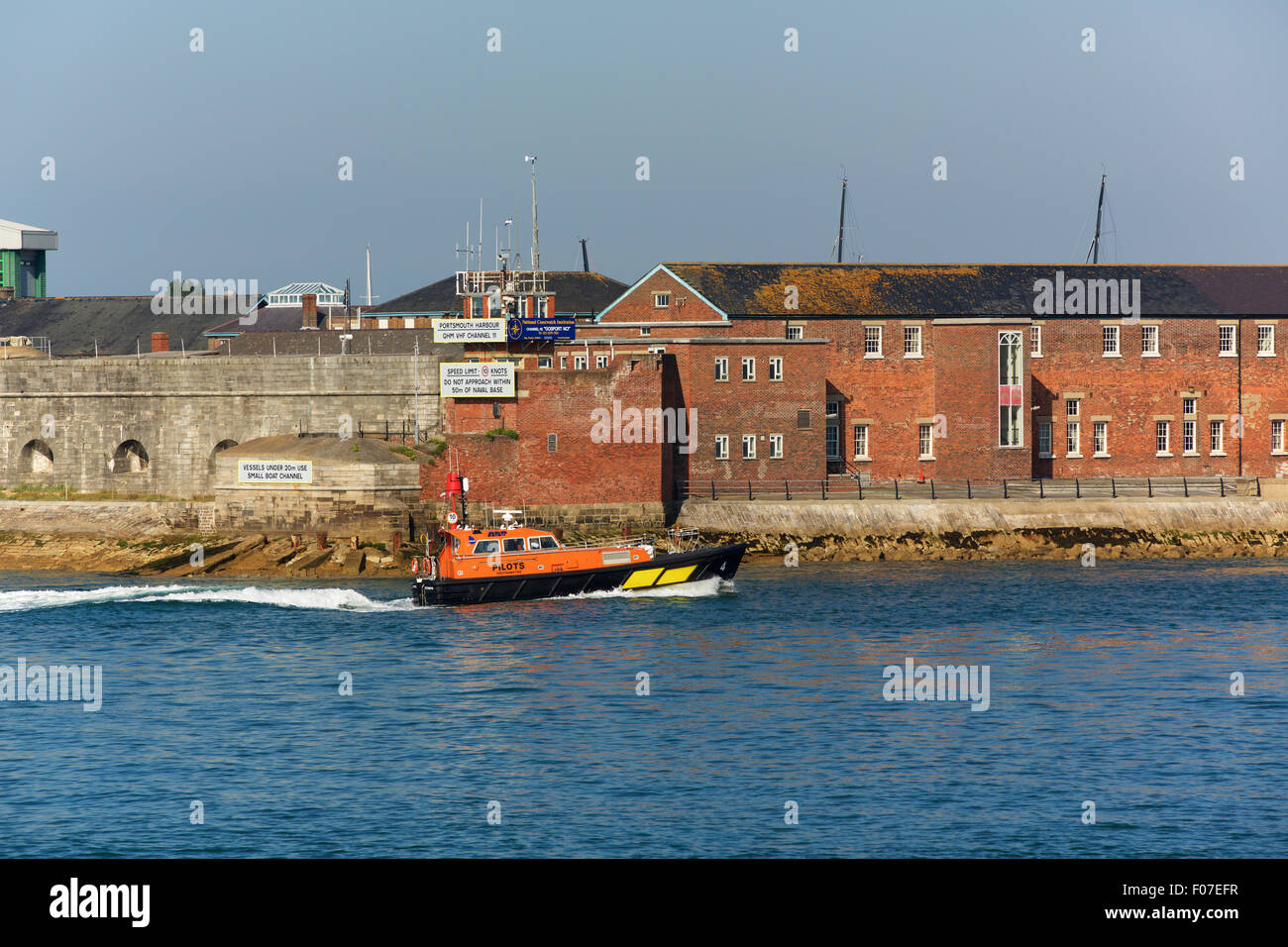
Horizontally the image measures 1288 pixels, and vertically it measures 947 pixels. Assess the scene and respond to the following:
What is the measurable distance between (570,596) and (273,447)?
631 inches

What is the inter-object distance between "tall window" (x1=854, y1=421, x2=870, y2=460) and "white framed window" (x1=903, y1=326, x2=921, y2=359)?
3.82 meters

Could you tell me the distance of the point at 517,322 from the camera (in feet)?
175

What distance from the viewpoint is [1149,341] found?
205 feet

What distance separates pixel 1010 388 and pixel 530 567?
28.4 meters

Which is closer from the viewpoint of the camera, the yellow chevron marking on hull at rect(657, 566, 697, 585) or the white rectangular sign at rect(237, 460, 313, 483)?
the yellow chevron marking on hull at rect(657, 566, 697, 585)

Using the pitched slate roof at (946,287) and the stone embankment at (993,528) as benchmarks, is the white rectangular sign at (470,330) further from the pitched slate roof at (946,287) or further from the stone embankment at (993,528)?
the pitched slate roof at (946,287)

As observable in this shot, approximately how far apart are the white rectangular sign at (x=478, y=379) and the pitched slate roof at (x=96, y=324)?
30342 millimetres

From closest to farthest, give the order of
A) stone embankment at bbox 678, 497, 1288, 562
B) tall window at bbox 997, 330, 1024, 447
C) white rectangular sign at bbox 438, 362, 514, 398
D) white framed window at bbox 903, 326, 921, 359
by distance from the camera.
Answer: stone embankment at bbox 678, 497, 1288, 562 → white rectangular sign at bbox 438, 362, 514, 398 → tall window at bbox 997, 330, 1024, 447 → white framed window at bbox 903, 326, 921, 359

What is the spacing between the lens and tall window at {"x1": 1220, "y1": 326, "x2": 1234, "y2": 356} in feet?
206

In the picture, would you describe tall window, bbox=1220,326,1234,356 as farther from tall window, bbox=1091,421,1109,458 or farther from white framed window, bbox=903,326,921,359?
white framed window, bbox=903,326,921,359

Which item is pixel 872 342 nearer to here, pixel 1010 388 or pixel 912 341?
pixel 912 341

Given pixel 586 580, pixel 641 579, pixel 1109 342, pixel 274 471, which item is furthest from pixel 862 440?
pixel 274 471

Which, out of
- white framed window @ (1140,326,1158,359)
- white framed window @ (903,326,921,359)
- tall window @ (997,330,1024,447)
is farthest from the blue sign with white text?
white framed window @ (1140,326,1158,359)

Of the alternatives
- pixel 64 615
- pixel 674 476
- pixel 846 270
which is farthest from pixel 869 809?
pixel 846 270
